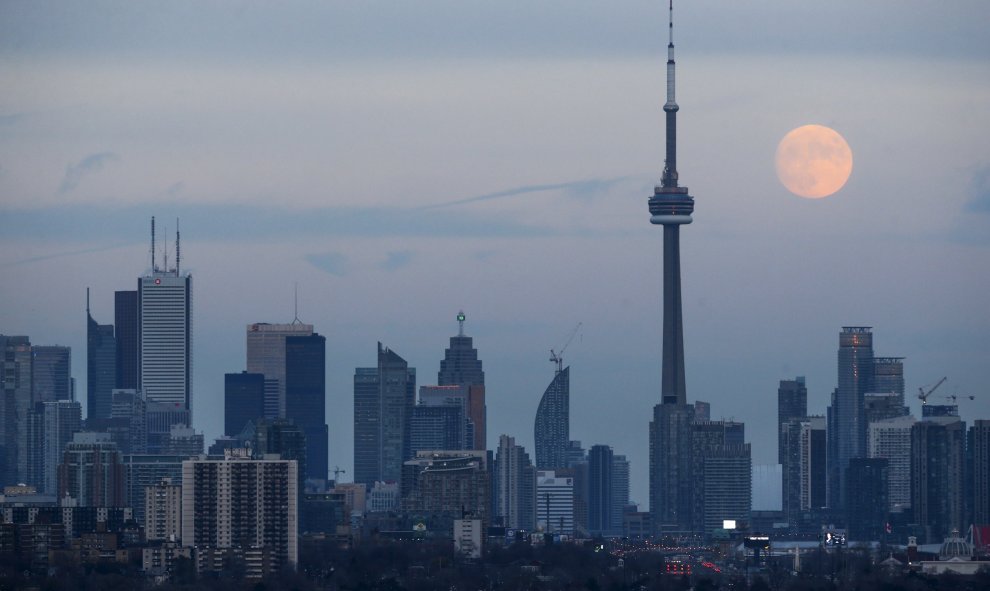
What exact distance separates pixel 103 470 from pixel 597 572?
5587 cm

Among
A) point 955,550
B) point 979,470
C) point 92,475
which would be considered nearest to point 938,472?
point 979,470

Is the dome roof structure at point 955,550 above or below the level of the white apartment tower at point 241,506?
below

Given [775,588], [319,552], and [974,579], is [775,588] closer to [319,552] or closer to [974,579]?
[974,579]

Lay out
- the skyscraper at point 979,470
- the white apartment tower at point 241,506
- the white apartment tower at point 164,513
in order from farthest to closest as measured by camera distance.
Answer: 1. the skyscraper at point 979,470
2. the white apartment tower at point 164,513
3. the white apartment tower at point 241,506

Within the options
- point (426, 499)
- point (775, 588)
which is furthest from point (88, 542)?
point (426, 499)

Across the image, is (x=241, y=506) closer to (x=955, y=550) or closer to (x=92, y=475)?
(x=955, y=550)

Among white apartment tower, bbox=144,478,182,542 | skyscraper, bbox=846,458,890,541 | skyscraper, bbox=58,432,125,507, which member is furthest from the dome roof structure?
skyscraper, bbox=58,432,125,507

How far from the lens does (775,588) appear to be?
345 ft

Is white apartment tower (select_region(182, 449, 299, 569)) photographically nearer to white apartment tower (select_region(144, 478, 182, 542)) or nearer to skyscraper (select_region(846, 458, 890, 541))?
white apartment tower (select_region(144, 478, 182, 542))

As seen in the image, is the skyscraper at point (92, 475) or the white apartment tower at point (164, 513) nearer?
the white apartment tower at point (164, 513)

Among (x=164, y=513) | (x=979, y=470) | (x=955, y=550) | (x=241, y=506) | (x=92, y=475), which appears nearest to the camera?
(x=241, y=506)

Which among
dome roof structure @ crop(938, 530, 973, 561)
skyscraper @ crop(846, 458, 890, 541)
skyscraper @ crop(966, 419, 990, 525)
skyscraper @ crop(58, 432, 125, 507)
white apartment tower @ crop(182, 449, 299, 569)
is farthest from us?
skyscraper @ crop(846, 458, 890, 541)

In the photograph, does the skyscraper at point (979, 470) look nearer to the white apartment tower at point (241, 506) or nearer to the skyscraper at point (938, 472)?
the skyscraper at point (938, 472)

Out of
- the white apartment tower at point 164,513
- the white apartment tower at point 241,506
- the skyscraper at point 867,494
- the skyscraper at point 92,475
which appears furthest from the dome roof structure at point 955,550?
the skyscraper at point 92,475
